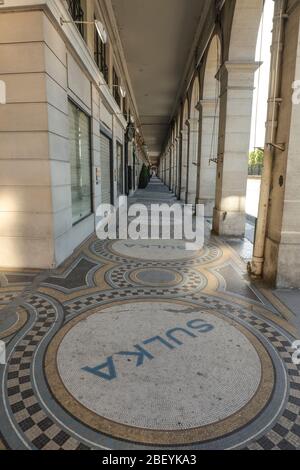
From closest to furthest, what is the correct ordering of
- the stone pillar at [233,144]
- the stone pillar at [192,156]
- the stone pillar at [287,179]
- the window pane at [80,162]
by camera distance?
1. the stone pillar at [287,179]
2. the window pane at [80,162]
3. the stone pillar at [233,144]
4. the stone pillar at [192,156]

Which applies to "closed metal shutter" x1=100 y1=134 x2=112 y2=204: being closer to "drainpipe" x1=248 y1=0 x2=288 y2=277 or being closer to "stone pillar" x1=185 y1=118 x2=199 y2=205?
"stone pillar" x1=185 y1=118 x2=199 y2=205

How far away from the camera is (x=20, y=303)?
13.5ft

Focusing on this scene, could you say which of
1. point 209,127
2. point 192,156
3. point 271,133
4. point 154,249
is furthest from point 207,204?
point 271,133

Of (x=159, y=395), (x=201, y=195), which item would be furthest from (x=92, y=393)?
(x=201, y=195)

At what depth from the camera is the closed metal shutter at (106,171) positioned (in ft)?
35.5

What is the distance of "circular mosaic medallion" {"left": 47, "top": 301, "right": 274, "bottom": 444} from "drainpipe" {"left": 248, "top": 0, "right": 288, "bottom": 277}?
188 centimetres

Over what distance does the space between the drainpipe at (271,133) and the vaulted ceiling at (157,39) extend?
5984 mm

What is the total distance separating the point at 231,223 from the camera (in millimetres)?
8422

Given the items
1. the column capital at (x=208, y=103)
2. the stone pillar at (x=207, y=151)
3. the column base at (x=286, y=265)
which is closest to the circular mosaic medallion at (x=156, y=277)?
the column base at (x=286, y=265)

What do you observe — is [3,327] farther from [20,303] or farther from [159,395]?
[159,395]

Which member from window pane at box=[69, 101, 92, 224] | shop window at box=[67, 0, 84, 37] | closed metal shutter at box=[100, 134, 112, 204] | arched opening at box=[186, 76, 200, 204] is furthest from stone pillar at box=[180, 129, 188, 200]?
shop window at box=[67, 0, 84, 37]

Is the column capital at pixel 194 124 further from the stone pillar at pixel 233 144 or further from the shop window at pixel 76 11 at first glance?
the shop window at pixel 76 11

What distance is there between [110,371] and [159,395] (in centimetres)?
52

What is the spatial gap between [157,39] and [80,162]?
7.46 metres
